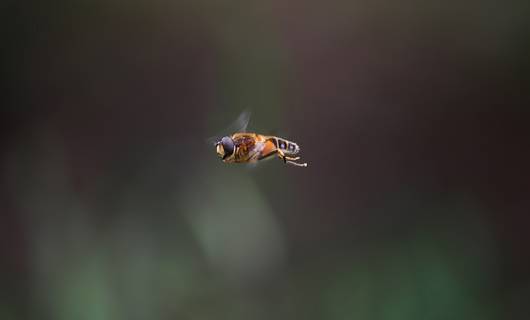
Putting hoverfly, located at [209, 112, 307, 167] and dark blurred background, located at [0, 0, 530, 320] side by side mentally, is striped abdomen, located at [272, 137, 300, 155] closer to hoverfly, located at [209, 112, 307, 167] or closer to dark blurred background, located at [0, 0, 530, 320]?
hoverfly, located at [209, 112, 307, 167]

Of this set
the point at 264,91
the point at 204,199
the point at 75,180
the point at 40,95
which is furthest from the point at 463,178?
the point at 40,95

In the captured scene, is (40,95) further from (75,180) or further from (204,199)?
(204,199)

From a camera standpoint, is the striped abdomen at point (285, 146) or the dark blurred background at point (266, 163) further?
the dark blurred background at point (266, 163)

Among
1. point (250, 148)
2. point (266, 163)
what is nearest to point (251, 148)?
point (250, 148)

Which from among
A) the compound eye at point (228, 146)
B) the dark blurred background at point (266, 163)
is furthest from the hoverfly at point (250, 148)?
the dark blurred background at point (266, 163)

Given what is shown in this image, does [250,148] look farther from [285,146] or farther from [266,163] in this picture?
[266,163]

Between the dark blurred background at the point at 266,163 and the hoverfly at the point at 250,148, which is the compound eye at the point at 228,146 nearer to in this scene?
the hoverfly at the point at 250,148

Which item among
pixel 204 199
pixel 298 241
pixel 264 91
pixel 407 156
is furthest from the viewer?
pixel 407 156
